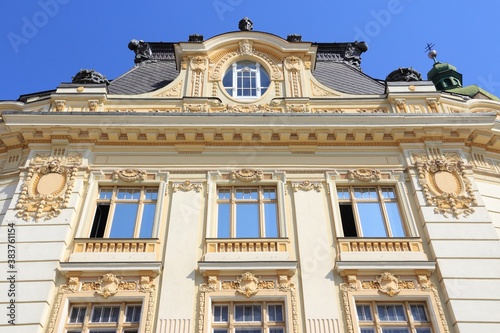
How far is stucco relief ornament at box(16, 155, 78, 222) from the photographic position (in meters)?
12.4

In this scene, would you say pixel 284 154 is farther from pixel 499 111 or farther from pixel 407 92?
pixel 499 111

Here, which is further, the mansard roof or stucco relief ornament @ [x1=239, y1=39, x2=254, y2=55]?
the mansard roof

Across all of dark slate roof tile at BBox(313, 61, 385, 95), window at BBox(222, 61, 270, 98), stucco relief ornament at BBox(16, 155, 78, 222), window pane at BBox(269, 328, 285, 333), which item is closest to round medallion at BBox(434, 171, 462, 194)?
dark slate roof tile at BBox(313, 61, 385, 95)

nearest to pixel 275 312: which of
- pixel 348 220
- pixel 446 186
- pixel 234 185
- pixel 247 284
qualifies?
pixel 247 284

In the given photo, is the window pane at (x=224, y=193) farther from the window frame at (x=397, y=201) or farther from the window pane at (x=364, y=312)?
the window pane at (x=364, y=312)

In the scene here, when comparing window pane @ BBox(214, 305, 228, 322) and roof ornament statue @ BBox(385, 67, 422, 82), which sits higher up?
roof ornament statue @ BBox(385, 67, 422, 82)

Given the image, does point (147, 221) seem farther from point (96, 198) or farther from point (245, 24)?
point (245, 24)

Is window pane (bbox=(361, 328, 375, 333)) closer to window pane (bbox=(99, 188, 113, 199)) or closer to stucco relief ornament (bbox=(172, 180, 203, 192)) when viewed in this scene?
stucco relief ornament (bbox=(172, 180, 203, 192))

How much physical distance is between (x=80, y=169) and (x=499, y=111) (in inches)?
529

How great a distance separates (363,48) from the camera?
67.3 ft

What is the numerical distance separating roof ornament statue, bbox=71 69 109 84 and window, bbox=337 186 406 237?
8756mm

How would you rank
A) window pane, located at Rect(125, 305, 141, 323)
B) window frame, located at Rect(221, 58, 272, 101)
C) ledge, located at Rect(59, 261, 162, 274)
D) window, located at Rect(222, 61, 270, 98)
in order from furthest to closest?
window, located at Rect(222, 61, 270, 98) < window frame, located at Rect(221, 58, 272, 101) < ledge, located at Rect(59, 261, 162, 274) < window pane, located at Rect(125, 305, 141, 323)

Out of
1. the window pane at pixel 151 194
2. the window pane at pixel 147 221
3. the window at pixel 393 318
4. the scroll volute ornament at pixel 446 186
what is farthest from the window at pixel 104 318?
the scroll volute ornament at pixel 446 186

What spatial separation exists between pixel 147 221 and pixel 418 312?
7.06 metres
